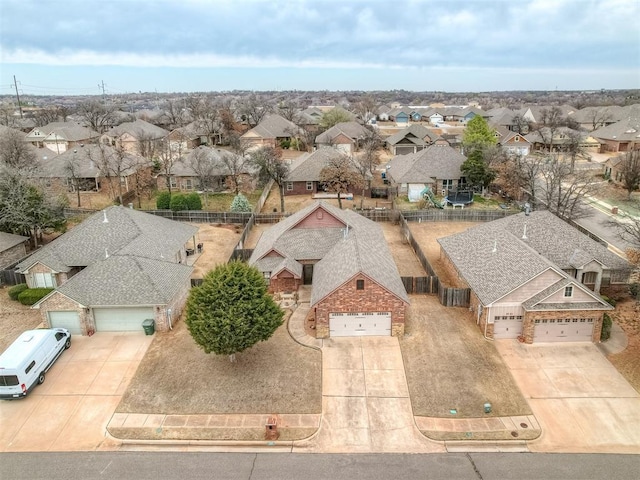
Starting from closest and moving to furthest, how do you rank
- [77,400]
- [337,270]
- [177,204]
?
[77,400], [337,270], [177,204]

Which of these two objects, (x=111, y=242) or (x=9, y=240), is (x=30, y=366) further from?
(x=9, y=240)

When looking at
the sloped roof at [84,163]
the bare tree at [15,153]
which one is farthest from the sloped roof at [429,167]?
the bare tree at [15,153]

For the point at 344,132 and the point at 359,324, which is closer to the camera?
the point at 359,324

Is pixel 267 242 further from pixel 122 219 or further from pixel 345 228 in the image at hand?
pixel 122 219

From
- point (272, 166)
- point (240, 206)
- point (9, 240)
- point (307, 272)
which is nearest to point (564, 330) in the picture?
point (307, 272)

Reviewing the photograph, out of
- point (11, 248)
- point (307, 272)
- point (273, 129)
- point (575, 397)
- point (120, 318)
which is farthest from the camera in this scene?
point (273, 129)

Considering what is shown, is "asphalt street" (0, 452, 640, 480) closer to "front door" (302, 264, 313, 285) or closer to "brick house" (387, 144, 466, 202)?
"front door" (302, 264, 313, 285)

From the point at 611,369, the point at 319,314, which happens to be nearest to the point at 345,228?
the point at 319,314

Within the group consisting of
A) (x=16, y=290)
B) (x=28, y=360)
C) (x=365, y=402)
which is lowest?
(x=365, y=402)
